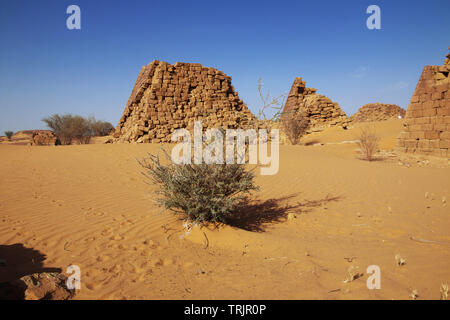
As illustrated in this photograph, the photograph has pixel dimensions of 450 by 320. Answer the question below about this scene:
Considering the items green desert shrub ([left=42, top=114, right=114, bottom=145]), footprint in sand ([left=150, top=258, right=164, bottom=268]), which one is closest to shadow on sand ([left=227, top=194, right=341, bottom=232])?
footprint in sand ([left=150, top=258, right=164, bottom=268])

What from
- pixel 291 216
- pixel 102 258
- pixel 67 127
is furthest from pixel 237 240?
pixel 67 127

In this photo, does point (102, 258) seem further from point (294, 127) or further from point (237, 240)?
point (294, 127)

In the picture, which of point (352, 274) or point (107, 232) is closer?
point (352, 274)

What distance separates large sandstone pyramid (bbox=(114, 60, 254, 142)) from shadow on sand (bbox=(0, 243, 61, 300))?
12079mm

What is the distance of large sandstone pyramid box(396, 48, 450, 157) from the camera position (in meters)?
10.5

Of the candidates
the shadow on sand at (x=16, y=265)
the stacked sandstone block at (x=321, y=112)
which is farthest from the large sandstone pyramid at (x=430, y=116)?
the shadow on sand at (x=16, y=265)

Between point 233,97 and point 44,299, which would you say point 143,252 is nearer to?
point 44,299

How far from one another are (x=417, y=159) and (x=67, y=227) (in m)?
12.8

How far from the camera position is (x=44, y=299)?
199 centimetres

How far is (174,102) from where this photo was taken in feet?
52.9

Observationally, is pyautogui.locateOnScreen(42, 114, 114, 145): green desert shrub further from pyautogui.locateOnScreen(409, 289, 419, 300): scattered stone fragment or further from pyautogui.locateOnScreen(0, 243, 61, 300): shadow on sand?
pyautogui.locateOnScreen(409, 289, 419, 300): scattered stone fragment

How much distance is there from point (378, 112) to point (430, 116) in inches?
1028

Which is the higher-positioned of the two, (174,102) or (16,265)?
(174,102)
